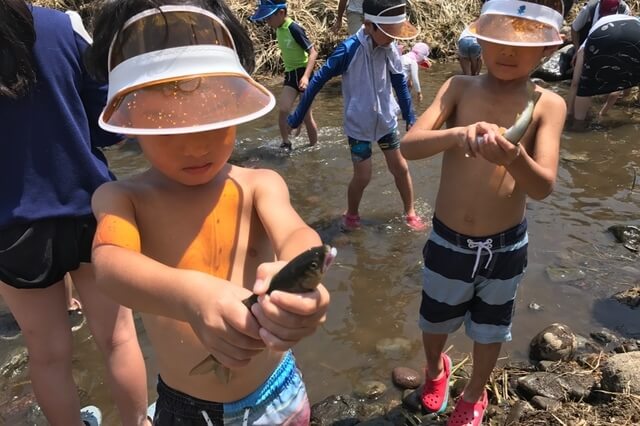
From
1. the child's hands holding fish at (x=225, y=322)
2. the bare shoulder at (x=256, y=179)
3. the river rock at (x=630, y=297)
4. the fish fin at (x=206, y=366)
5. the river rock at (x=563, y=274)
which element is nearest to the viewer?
the child's hands holding fish at (x=225, y=322)

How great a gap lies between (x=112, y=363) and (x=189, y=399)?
91 centimetres

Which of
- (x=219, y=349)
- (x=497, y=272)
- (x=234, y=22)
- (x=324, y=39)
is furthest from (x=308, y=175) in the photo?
(x=324, y=39)

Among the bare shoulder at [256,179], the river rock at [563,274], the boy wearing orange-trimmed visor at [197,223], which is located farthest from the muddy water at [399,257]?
the bare shoulder at [256,179]

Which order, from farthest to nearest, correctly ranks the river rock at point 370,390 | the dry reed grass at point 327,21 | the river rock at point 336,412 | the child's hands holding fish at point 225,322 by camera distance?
the dry reed grass at point 327,21 < the river rock at point 370,390 < the river rock at point 336,412 < the child's hands holding fish at point 225,322

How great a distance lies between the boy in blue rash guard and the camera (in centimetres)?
542

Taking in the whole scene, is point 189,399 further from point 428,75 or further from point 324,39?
point 324,39

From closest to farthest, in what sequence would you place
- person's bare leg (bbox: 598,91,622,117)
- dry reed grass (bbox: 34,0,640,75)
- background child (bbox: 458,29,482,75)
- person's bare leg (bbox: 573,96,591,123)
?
background child (bbox: 458,29,482,75), person's bare leg (bbox: 573,96,591,123), person's bare leg (bbox: 598,91,622,117), dry reed grass (bbox: 34,0,640,75)

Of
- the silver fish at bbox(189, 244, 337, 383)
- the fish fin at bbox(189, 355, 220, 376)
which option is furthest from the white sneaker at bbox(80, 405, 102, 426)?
the silver fish at bbox(189, 244, 337, 383)

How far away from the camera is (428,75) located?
11.8 m

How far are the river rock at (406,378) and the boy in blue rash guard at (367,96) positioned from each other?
2.22m

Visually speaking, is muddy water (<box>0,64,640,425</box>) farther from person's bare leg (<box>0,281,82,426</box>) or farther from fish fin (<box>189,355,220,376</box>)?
fish fin (<box>189,355,220,376</box>)

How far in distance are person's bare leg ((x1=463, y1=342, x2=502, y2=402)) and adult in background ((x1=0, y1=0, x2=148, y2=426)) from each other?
1754 millimetres

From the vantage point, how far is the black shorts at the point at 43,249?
2.46 m

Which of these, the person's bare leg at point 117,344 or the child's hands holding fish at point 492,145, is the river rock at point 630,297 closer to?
the child's hands holding fish at point 492,145
